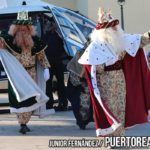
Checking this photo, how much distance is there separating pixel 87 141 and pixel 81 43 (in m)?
4.14

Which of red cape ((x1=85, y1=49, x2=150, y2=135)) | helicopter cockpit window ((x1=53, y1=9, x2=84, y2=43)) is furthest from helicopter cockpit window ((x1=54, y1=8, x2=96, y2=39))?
red cape ((x1=85, y1=49, x2=150, y2=135))

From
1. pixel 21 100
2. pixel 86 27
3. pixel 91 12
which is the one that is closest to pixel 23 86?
pixel 21 100

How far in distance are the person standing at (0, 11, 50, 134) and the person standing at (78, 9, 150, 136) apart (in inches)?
66.8

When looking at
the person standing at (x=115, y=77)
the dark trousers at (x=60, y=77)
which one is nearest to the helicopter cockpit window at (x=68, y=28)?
the dark trousers at (x=60, y=77)

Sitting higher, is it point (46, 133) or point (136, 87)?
point (136, 87)

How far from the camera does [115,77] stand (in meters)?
7.64

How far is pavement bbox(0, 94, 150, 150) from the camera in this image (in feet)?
26.3

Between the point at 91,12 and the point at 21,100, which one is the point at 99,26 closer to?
the point at 21,100

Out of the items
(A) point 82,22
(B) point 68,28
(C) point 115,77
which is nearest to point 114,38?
(C) point 115,77

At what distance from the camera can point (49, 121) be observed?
407 inches

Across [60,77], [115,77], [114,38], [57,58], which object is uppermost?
[114,38]

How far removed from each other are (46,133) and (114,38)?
7.40 ft

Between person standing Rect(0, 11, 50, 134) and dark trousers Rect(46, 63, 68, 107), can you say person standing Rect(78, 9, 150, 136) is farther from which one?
dark trousers Rect(46, 63, 68, 107)

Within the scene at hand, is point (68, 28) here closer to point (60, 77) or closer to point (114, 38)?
point (60, 77)
